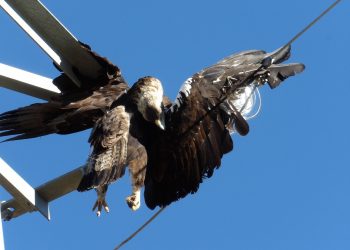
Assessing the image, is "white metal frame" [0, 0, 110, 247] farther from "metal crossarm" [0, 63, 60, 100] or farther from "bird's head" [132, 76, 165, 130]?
"bird's head" [132, 76, 165, 130]

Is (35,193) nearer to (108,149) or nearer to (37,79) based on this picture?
(108,149)

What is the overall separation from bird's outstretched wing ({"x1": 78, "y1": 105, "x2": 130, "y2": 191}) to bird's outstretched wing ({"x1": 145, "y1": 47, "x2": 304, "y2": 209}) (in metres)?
0.36

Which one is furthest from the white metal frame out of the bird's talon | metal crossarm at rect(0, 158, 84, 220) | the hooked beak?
the hooked beak

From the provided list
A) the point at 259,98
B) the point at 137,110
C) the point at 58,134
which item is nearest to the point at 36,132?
the point at 58,134

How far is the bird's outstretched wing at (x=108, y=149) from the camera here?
4.47m

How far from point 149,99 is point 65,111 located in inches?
22.2

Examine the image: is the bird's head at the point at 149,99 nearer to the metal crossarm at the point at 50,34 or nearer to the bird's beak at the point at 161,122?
the bird's beak at the point at 161,122

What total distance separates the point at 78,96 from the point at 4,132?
54 centimetres

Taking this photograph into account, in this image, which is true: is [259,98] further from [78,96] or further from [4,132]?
[4,132]

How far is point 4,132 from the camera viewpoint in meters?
5.21

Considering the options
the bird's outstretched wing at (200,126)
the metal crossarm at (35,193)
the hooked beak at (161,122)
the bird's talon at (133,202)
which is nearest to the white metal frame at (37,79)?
the metal crossarm at (35,193)

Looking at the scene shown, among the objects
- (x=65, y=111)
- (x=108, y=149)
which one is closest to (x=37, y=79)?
(x=65, y=111)

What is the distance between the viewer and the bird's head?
513cm

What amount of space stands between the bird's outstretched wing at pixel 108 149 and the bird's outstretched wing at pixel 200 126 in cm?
36
